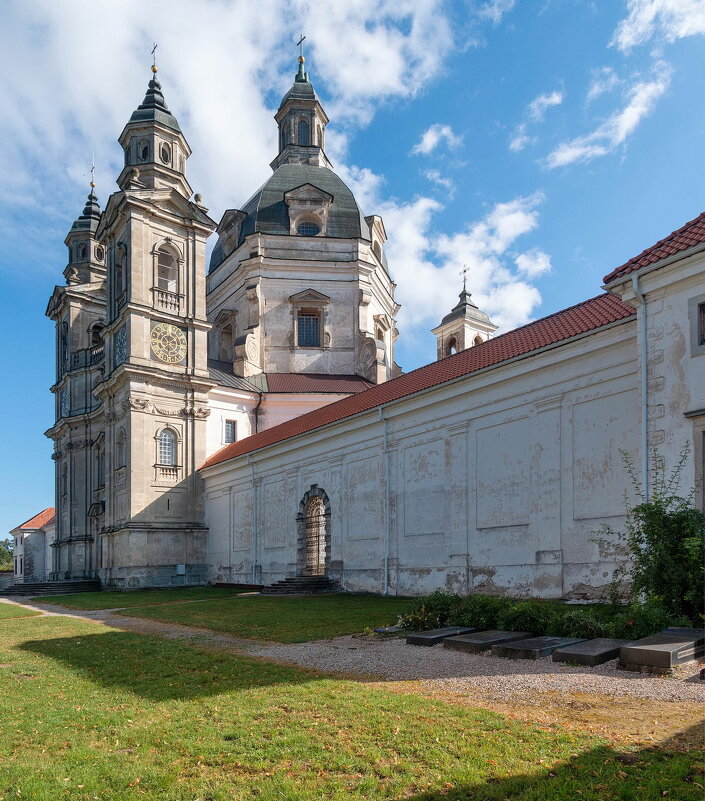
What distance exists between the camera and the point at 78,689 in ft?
28.3

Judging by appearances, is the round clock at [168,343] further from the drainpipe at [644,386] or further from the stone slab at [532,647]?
the stone slab at [532,647]

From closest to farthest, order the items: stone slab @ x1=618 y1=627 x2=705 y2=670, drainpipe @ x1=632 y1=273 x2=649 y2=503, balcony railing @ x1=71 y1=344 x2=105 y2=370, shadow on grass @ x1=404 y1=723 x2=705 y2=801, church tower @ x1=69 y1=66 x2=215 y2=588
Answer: shadow on grass @ x1=404 y1=723 x2=705 y2=801, stone slab @ x1=618 y1=627 x2=705 y2=670, drainpipe @ x1=632 y1=273 x2=649 y2=503, church tower @ x1=69 y1=66 x2=215 y2=588, balcony railing @ x1=71 y1=344 x2=105 y2=370

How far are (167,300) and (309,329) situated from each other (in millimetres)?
9849

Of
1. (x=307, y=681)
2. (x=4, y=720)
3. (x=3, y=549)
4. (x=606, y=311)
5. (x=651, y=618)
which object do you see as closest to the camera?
(x=4, y=720)

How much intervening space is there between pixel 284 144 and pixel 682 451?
45.1 m

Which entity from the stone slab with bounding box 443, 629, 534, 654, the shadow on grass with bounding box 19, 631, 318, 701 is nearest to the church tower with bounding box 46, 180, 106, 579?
the shadow on grass with bounding box 19, 631, 318, 701

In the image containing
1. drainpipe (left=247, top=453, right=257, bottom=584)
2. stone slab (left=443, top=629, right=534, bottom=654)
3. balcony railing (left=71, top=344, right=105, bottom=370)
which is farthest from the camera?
balcony railing (left=71, top=344, right=105, bottom=370)

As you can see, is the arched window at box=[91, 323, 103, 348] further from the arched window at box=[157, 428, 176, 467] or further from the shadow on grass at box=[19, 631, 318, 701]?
the shadow on grass at box=[19, 631, 318, 701]

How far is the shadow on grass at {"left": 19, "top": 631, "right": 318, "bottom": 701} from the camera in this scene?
27.5 ft

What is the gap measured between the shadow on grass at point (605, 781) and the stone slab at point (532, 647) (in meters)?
4.28

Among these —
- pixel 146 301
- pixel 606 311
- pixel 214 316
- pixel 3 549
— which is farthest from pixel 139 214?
pixel 3 549

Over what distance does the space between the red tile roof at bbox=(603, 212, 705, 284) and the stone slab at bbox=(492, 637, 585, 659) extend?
732 cm

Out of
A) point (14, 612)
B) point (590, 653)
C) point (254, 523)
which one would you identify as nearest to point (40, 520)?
point (254, 523)

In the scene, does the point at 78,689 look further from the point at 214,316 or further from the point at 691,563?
the point at 214,316
